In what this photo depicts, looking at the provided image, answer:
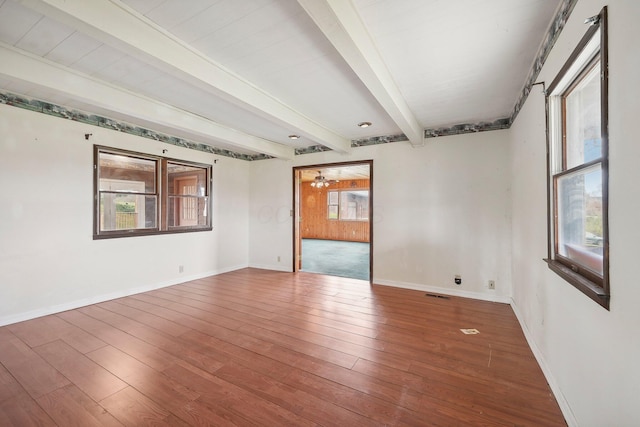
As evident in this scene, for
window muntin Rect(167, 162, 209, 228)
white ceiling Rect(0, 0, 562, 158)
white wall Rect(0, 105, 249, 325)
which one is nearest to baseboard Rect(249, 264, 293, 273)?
window muntin Rect(167, 162, 209, 228)

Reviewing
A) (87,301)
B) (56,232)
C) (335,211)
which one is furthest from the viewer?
(335,211)

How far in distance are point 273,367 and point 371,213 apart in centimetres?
301

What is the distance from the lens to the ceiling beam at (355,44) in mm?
1468

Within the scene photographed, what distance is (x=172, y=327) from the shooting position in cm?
283

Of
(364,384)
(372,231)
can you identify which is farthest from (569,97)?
(372,231)

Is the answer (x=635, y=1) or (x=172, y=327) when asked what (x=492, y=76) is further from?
(x=172, y=327)

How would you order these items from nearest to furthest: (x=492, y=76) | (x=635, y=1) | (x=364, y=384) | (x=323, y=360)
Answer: (x=635, y=1) → (x=364, y=384) → (x=323, y=360) → (x=492, y=76)

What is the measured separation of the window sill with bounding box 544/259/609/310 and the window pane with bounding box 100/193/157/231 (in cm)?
493

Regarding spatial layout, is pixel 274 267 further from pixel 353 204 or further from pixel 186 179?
pixel 353 204

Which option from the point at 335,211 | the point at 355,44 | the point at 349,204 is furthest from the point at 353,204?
the point at 355,44

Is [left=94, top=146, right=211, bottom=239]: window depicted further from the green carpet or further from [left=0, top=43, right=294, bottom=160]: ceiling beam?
the green carpet

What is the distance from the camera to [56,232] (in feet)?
10.5

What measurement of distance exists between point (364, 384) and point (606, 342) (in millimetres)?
1372

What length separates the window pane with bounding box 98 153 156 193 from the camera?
3.72m
